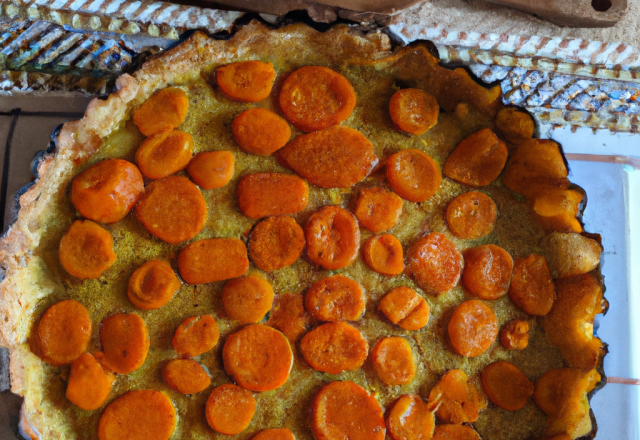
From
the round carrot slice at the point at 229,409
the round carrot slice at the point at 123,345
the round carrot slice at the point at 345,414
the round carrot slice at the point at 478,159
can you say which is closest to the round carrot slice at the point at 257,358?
the round carrot slice at the point at 229,409

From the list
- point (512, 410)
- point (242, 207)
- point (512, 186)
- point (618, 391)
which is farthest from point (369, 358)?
point (618, 391)

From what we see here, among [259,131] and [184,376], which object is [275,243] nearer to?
[259,131]

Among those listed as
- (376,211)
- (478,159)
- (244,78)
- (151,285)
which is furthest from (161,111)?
(478,159)

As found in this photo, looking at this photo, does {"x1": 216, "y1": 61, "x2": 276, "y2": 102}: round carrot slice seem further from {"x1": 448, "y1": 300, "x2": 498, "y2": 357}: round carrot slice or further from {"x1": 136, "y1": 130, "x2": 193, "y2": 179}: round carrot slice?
{"x1": 448, "y1": 300, "x2": 498, "y2": 357}: round carrot slice

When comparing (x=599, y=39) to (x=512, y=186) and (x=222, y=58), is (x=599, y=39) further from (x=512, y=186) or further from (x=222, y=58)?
(x=222, y=58)

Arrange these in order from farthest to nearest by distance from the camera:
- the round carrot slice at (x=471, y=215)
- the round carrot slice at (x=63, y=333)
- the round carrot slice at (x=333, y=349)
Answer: the round carrot slice at (x=471, y=215) < the round carrot slice at (x=333, y=349) < the round carrot slice at (x=63, y=333)

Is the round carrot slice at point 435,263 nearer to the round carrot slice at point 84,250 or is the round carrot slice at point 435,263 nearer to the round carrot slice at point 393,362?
the round carrot slice at point 393,362

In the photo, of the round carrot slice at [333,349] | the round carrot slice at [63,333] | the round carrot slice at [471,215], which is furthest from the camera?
the round carrot slice at [471,215]
